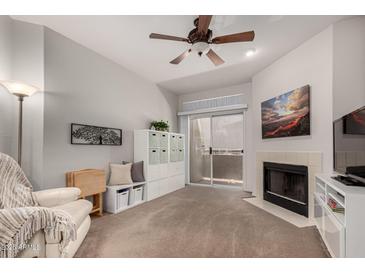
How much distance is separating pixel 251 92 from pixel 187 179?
286 cm

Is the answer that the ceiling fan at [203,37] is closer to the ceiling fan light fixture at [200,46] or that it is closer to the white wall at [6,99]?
the ceiling fan light fixture at [200,46]

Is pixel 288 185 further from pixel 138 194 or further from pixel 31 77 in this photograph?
pixel 31 77

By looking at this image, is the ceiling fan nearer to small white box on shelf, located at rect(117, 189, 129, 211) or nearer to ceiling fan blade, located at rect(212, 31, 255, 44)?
ceiling fan blade, located at rect(212, 31, 255, 44)

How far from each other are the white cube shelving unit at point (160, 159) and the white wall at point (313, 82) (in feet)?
6.91

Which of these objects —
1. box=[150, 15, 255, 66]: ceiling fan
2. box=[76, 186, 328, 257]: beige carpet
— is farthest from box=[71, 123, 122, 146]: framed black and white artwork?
box=[150, 15, 255, 66]: ceiling fan

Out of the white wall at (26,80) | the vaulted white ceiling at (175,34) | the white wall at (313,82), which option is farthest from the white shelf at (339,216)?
the white wall at (26,80)

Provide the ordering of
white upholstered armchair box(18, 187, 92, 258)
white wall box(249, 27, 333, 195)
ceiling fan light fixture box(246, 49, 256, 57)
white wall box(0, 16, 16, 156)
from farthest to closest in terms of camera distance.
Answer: ceiling fan light fixture box(246, 49, 256, 57) < white wall box(249, 27, 333, 195) < white wall box(0, 16, 16, 156) < white upholstered armchair box(18, 187, 92, 258)

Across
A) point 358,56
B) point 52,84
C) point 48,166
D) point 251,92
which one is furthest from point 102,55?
point 358,56

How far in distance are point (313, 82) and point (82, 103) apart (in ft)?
11.1

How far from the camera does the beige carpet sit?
5.64 feet

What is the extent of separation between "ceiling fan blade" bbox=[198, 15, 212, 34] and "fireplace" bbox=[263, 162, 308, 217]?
91.3 inches

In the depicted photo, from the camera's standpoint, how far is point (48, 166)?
89.7 inches

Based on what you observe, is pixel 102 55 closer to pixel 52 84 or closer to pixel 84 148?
pixel 52 84
